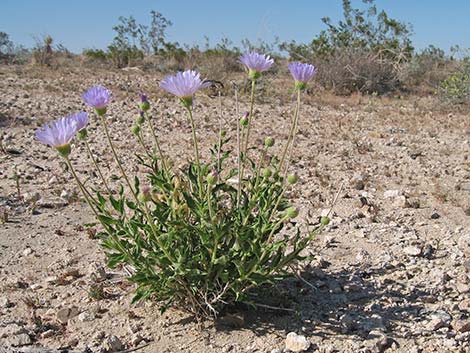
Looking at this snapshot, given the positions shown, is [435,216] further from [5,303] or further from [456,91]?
[456,91]

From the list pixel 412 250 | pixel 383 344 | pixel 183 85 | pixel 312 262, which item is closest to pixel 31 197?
pixel 312 262

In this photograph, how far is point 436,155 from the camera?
538 cm

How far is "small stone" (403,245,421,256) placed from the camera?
2982 mm

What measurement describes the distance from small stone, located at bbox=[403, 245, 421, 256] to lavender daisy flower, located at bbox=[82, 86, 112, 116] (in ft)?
6.11

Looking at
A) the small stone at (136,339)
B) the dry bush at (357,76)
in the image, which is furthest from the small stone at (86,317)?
the dry bush at (357,76)

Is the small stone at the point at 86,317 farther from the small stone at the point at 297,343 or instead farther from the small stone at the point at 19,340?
the small stone at the point at 297,343

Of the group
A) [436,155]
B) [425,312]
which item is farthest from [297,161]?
[425,312]

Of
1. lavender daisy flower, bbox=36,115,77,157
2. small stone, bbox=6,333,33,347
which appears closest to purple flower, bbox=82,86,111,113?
lavender daisy flower, bbox=36,115,77,157

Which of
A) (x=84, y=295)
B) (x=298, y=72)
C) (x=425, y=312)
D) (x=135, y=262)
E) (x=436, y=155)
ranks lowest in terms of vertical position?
(x=84, y=295)

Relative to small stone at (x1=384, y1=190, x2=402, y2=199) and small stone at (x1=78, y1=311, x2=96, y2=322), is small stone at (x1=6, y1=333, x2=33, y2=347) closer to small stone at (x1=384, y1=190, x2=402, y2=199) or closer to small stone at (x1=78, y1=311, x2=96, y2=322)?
small stone at (x1=78, y1=311, x2=96, y2=322)

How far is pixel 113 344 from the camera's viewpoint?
2209mm

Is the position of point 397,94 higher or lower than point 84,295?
higher

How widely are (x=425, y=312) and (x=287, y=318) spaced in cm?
61

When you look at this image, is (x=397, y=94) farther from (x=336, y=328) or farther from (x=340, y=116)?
(x=336, y=328)
